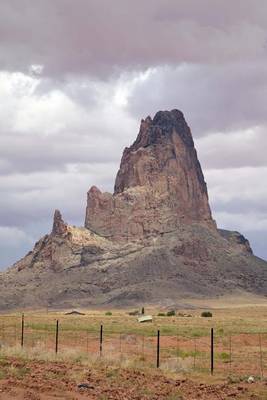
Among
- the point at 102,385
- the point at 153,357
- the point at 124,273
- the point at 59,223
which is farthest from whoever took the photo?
the point at 59,223

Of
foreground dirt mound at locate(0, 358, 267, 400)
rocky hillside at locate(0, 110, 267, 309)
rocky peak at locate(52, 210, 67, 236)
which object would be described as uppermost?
rocky peak at locate(52, 210, 67, 236)

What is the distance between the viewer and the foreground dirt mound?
22844 mm

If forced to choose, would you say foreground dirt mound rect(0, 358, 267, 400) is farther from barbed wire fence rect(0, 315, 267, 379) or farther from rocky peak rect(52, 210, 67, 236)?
rocky peak rect(52, 210, 67, 236)

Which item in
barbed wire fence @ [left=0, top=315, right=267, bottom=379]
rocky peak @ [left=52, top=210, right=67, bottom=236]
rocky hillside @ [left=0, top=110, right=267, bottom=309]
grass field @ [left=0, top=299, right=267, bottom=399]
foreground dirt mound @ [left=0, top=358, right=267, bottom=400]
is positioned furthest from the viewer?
rocky peak @ [left=52, top=210, right=67, bottom=236]

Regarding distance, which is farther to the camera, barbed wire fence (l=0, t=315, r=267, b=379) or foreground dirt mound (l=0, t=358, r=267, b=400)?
barbed wire fence (l=0, t=315, r=267, b=379)

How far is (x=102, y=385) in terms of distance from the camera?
25141 mm

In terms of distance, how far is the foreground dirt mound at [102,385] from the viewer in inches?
899

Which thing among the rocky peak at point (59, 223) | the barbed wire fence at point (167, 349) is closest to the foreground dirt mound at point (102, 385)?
the barbed wire fence at point (167, 349)

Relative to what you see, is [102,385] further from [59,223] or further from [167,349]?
[59,223]

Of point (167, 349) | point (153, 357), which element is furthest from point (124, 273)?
point (153, 357)

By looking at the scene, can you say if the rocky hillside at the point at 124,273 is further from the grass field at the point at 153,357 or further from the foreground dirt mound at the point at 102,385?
the foreground dirt mound at the point at 102,385

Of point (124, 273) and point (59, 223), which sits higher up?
point (59, 223)

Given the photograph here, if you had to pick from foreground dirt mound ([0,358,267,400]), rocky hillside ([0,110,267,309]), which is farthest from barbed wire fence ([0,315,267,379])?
rocky hillside ([0,110,267,309])

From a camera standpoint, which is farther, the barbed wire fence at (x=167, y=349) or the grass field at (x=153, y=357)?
the barbed wire fence at (x=167, y=349)
